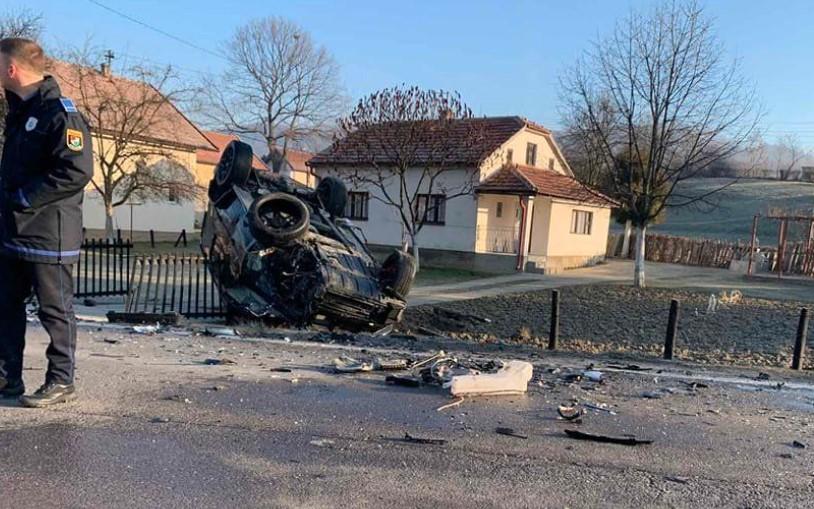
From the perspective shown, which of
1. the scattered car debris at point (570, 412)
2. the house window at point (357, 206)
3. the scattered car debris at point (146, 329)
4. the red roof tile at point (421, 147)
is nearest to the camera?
the scattered car debris at point (570, 412)

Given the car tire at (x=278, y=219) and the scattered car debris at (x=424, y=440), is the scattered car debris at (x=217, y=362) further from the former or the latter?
the car tire at (x=278, y=219)

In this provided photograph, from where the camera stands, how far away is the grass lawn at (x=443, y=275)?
64.9 ft

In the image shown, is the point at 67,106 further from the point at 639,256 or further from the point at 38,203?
the point at 639,256

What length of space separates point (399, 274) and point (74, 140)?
20.3ft

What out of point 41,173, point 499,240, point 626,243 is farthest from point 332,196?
point 626,243

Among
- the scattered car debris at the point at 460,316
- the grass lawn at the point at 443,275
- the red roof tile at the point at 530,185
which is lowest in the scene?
the grass lawn at the point at 443,275

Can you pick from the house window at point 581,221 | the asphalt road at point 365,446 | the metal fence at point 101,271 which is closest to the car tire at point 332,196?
the metal fence at point 101,271

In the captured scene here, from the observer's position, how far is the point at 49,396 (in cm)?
384

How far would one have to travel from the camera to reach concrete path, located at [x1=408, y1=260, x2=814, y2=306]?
17.2 metres

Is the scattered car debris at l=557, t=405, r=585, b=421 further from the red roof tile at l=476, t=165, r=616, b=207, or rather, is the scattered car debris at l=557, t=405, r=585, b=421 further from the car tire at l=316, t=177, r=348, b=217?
the red roof tile at l=476, t=165, r=616, b=207

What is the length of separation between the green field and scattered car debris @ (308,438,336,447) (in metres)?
48.2

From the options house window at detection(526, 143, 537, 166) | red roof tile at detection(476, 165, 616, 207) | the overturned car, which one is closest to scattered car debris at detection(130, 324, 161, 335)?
the overturned car

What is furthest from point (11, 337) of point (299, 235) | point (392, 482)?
point (299, 235)

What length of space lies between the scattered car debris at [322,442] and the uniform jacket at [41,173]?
1.92 m
